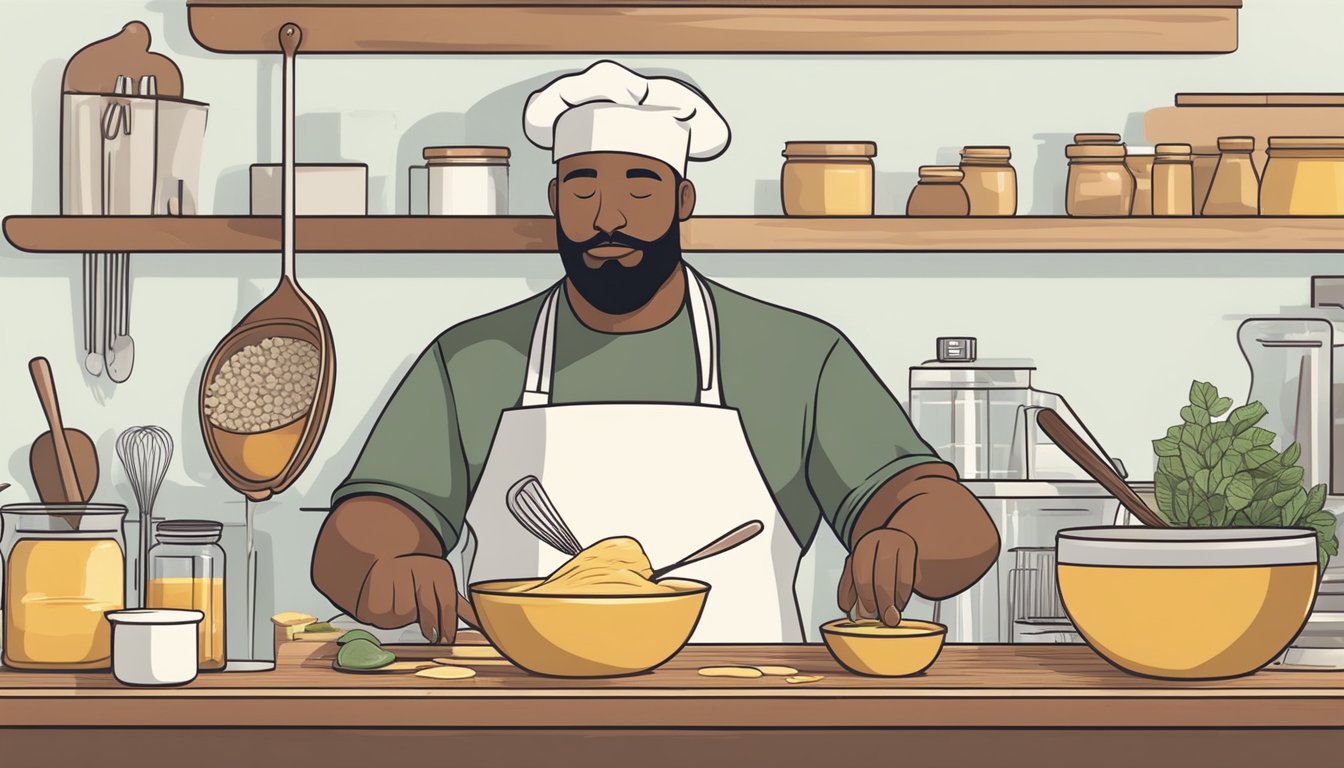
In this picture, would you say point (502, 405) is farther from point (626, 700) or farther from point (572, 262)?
point (626, 700)

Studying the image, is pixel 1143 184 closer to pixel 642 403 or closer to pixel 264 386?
pixel 642 403

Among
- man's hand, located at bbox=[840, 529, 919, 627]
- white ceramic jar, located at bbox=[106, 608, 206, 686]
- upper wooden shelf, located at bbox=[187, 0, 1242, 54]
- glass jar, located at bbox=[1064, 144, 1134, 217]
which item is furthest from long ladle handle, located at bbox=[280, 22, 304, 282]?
glass jar, located at bbox=[1064, 144, 1134, 217]

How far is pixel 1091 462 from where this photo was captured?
1448 millimetres

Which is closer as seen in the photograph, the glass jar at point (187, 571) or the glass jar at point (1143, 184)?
the glass jar at point (187, 571)

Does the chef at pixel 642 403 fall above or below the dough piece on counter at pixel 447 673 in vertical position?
above

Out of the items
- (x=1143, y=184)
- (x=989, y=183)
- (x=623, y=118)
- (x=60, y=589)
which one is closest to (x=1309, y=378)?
(x=1143, y=184)

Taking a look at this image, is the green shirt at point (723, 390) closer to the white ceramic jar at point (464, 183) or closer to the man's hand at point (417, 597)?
the white ceramic jar at point (464, 183)

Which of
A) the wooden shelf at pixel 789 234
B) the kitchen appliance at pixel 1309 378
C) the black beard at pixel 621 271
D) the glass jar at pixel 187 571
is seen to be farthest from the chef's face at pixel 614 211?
the kitchen appliance at pixel 1309 378

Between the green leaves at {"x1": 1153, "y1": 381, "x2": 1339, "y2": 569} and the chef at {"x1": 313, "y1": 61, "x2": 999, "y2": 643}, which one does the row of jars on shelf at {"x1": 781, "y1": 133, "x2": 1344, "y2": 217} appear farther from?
the green leaves at {"x1": 1153, "y1": 381, "x2": 1339, "y2": 569}

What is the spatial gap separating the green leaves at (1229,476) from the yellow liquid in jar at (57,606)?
1.01 meters

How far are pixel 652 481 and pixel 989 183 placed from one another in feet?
2.16

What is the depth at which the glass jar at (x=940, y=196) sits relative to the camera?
2.20 metres

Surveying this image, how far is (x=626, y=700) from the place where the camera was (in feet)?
4.10
